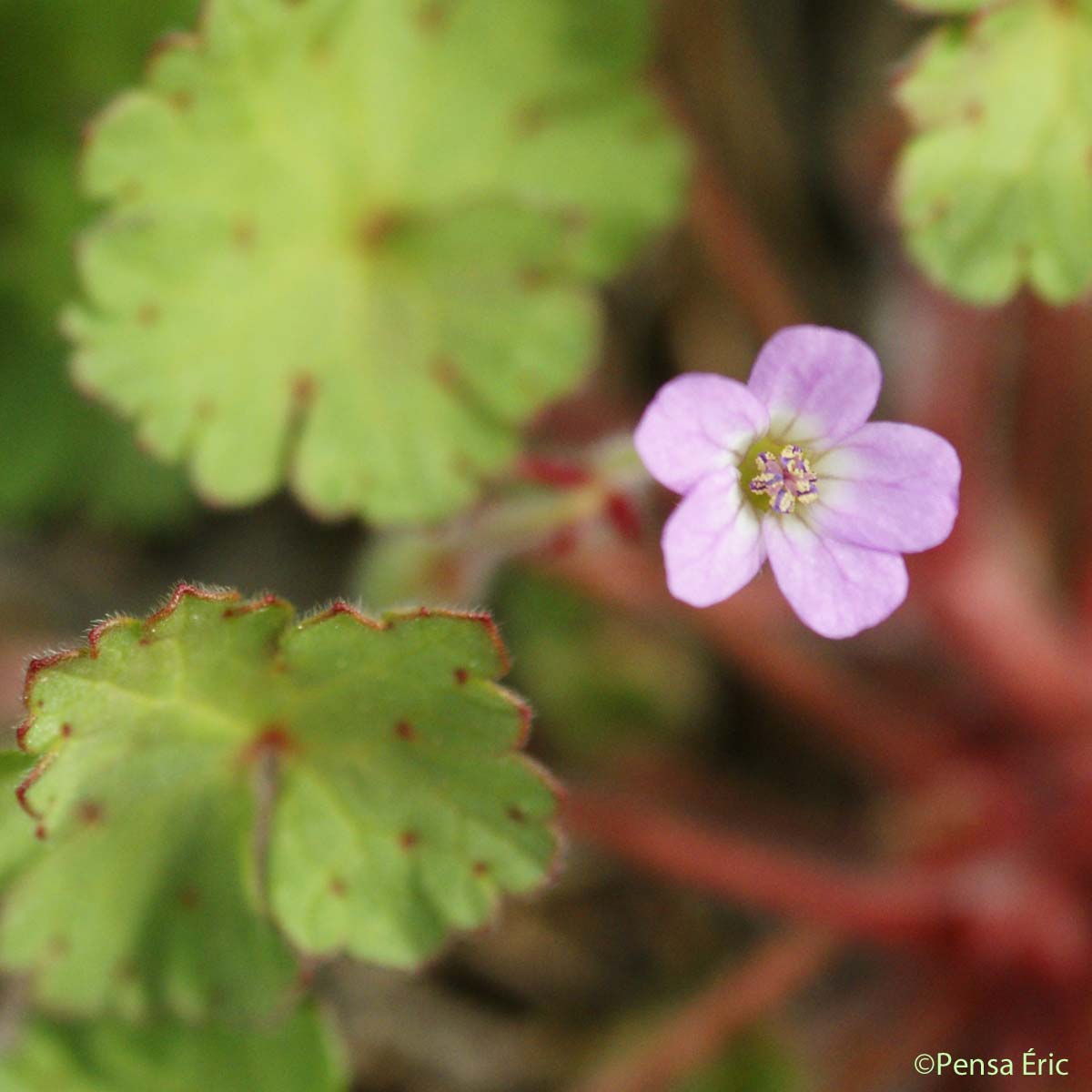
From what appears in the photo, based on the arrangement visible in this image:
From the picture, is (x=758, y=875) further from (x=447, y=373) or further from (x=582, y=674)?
(x=447, y=373)

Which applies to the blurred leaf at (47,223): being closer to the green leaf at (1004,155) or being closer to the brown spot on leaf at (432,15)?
the brown spot on leaf at (432,15)

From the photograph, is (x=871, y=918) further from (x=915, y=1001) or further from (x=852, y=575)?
(x=852, y=575)

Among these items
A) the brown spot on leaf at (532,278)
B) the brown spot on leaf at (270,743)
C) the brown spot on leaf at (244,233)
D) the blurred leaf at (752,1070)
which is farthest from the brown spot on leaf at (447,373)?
the blurred leaf at (752,1070)

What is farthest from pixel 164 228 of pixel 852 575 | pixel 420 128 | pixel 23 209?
pixel 852 575

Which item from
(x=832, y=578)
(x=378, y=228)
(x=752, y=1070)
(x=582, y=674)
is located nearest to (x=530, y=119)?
(x=378, y=228)

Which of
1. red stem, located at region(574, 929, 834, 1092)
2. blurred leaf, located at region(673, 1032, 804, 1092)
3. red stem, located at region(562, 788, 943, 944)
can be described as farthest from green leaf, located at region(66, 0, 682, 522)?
blurred leaf, located at region(673, 1032, 804, 1092)

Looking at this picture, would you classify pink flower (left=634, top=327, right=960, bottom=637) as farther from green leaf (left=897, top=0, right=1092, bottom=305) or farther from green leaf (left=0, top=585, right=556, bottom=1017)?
green leaf (left=897, top=0, right=1092, bottom=305)
